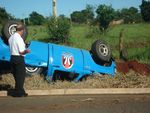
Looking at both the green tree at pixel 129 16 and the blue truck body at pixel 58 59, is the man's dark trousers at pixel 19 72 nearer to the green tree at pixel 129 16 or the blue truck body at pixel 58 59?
the blue truck body at pixel 58 59

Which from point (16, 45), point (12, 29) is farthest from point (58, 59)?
point (16, 45)

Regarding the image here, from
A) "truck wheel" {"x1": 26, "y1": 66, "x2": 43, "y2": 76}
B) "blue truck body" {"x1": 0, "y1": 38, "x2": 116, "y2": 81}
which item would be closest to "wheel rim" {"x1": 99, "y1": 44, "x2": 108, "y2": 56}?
"blue truck body" {"x1": 0, "y1": 38, "x2": 116, "y2": 81}

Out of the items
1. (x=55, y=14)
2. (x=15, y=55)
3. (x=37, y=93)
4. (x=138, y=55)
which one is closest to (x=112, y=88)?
(x=37, y=93)

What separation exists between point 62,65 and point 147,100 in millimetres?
3005

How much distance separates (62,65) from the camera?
1110 centimetres

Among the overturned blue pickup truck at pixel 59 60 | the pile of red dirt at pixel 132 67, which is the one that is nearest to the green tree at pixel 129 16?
the pile of red dirt at pixel 132 67

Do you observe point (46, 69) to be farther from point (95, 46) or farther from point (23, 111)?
point (23, 111)

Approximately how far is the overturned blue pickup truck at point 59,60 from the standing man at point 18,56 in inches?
53.4

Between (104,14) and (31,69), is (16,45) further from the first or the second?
(104,14)

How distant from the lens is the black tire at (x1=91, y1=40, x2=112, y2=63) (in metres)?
12.1

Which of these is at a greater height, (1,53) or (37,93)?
(1,53)

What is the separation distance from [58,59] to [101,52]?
178 centimetres

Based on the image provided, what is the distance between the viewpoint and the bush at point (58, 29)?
73.6 ft

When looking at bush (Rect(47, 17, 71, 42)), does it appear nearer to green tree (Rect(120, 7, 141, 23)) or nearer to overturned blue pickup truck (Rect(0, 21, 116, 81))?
overturned blue pickup truck (Rect(0, 21, 116, 81))
